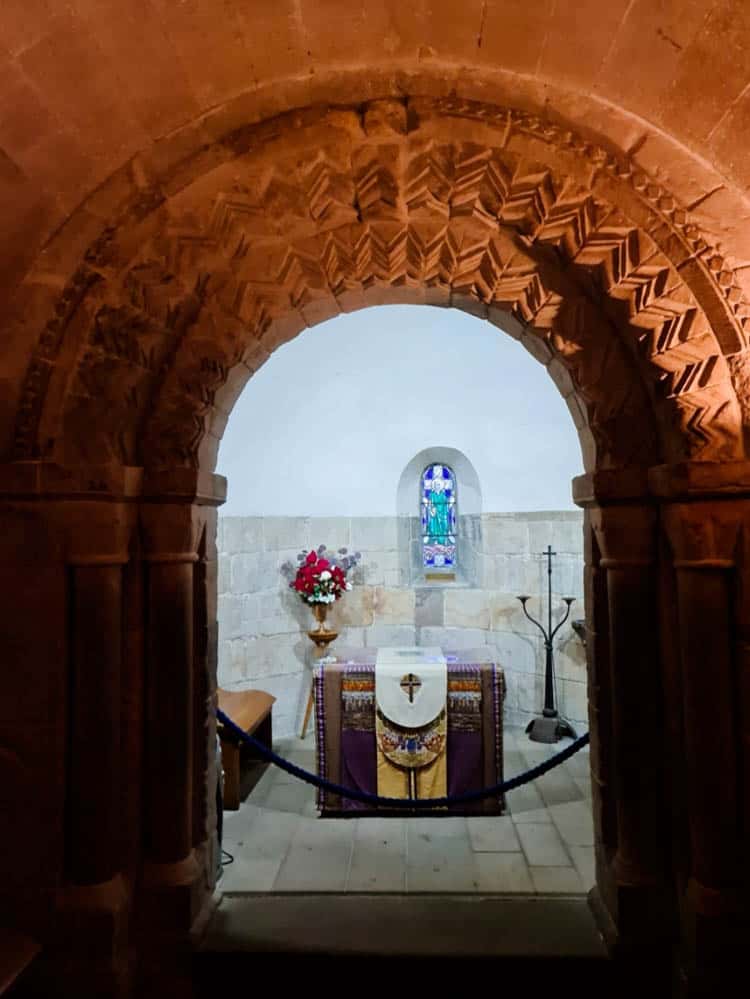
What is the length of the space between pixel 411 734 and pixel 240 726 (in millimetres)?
965

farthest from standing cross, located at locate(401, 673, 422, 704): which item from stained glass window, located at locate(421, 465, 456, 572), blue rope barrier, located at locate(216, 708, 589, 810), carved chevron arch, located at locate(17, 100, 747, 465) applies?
stained glass window, located at locate(421, 465, 456, 572)

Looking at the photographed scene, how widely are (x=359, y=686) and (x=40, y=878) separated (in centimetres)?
188

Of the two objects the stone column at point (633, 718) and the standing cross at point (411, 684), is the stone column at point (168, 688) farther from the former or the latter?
the standing cross at point (411, 684)

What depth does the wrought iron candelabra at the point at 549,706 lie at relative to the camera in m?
4.57

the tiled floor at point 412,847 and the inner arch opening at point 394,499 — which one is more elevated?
the inner arch opening at point 394,499

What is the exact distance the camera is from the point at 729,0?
1.40m

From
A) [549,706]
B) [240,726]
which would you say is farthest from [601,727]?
[549,706]

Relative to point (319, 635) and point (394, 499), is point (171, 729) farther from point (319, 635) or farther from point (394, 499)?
point (394, 499)

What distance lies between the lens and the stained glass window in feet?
18.2

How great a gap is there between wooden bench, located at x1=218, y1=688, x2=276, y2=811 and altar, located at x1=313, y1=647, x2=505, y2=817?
17.0 inches

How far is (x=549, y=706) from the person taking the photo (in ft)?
15.3

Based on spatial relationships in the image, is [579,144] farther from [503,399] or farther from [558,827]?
[503,399]

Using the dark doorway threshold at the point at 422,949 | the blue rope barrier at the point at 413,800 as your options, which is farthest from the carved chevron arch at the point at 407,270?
the dark doorway threshold at the point at 422,949

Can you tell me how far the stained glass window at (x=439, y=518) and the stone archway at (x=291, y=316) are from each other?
333cm
